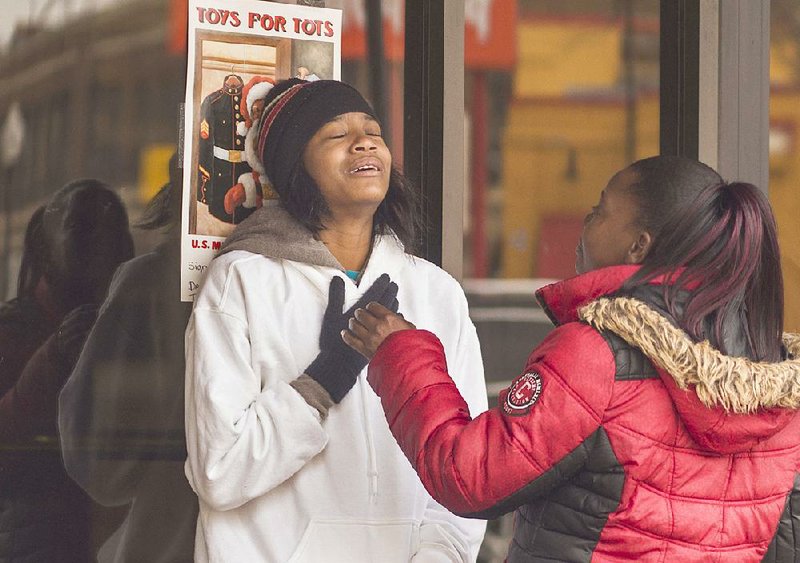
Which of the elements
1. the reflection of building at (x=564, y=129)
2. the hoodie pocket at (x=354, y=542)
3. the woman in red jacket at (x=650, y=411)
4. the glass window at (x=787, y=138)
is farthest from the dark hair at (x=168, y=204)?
the glass window at (x=787, y=138)

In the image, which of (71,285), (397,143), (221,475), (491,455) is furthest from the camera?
(397,143)

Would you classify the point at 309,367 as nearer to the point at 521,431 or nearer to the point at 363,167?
the point at 363,167

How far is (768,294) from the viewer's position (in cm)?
200

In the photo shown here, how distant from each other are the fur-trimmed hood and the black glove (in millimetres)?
659

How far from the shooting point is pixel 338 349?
2.47m

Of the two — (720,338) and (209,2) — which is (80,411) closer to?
(209,2)

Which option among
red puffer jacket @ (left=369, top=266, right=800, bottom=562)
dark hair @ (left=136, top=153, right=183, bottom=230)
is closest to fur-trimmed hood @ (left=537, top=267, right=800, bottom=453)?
red puffer jacket @ (left=369, top=266, right=800, bottom=562)

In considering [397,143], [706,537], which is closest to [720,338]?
[706,537]

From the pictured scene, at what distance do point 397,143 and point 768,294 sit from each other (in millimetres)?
1319

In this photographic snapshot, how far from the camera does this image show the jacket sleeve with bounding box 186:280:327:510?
2.35 m

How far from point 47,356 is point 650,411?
1.49 m

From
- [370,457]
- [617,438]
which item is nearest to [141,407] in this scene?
[370,457]

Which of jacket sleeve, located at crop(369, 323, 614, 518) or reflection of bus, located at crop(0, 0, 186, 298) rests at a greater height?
reflection of bus, located at crop(0, 0, 186, 298)

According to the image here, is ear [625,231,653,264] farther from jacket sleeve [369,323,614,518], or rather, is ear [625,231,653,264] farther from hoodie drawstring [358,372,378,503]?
hoodie drawstring [358,372,378,503]
